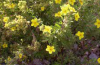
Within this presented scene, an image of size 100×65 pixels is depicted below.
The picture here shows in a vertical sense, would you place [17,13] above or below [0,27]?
above

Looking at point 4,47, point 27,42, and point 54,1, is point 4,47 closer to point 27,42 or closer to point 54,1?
point 27,42

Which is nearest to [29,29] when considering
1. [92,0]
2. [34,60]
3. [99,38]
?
[34,60]

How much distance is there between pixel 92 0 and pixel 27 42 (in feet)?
3.66

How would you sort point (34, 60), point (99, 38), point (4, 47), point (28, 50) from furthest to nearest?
point (99, 38) < point (34, 60) < point (4, 47) < point (28, 50)

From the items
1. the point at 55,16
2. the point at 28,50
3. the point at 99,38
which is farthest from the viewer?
the point at 99,38

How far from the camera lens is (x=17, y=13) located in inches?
96.1

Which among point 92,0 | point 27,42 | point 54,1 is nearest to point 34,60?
point 27,42

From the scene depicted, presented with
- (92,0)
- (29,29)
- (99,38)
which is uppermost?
(92,0)

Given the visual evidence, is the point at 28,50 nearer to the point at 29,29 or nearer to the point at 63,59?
the point at 29,29

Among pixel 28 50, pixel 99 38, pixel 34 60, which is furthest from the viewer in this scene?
pixel 99 38

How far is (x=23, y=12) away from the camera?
229 cm

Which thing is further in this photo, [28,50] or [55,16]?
[28,50]

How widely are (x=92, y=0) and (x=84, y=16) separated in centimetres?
25

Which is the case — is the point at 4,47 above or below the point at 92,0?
below
